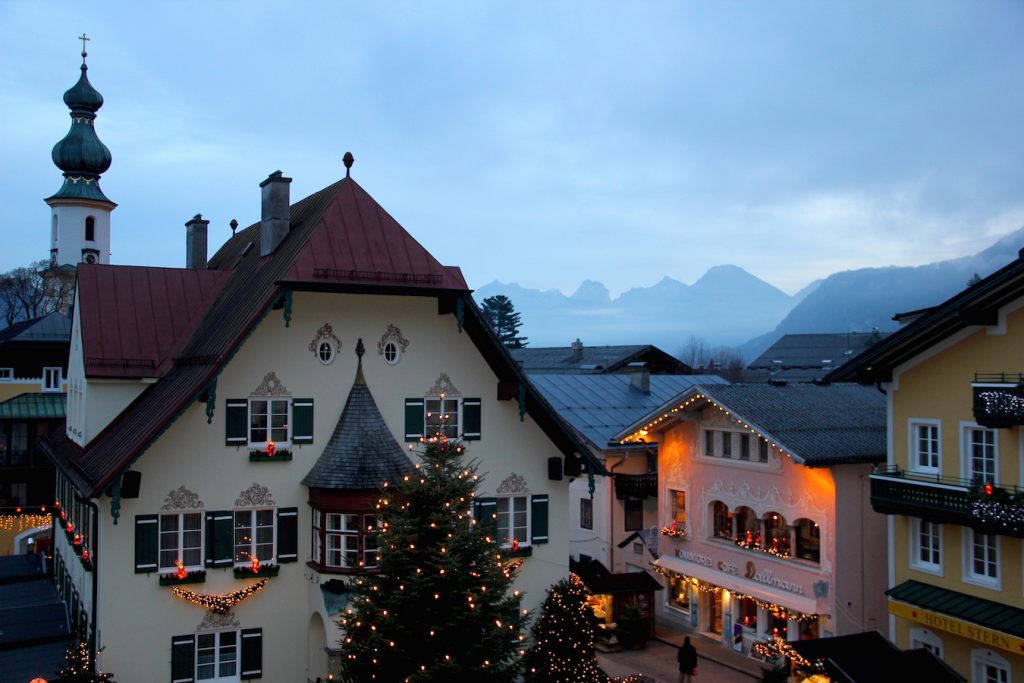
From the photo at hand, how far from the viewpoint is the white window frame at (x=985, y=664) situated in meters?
20.8

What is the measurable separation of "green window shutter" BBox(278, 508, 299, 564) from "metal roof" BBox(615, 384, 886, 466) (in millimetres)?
13465

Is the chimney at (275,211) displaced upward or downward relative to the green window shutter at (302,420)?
upward

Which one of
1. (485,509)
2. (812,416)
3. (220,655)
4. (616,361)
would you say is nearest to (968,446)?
(812,416)

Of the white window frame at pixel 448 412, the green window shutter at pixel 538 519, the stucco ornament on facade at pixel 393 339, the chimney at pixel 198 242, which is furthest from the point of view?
the chimney at pixel 198 242

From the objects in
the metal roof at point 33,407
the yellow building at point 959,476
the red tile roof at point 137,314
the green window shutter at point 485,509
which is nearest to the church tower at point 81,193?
the metal roof at point 33,407

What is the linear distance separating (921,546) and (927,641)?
2264 mm

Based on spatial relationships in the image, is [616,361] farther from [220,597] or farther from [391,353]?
[220,597]

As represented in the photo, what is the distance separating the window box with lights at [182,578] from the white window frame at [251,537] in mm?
A: 866

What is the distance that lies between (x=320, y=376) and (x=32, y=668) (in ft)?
32.9

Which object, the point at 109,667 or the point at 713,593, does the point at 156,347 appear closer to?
the point at 109,667

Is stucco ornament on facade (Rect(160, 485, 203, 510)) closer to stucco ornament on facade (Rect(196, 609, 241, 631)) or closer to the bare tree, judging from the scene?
stucco ornament on facade (Rect(196, 609, 241, 631))

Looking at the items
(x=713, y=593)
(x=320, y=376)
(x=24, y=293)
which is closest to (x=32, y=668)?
(x=320, y=376)

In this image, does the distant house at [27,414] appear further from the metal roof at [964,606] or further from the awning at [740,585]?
the metal roof at [964,606]

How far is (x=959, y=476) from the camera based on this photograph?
855 inches
